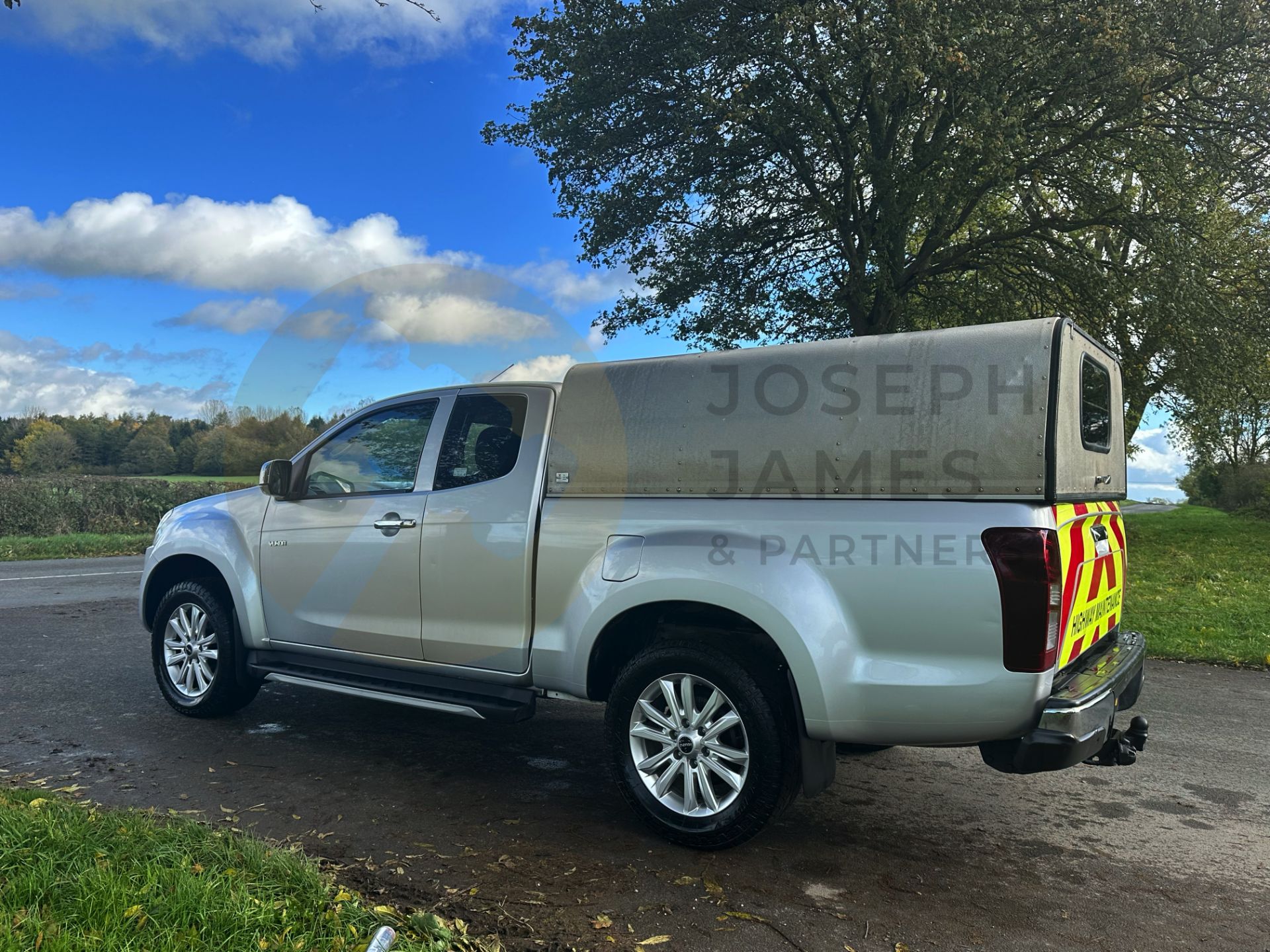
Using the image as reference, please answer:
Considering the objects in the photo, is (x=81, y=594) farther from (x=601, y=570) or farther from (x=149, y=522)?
(x=149, y=522)

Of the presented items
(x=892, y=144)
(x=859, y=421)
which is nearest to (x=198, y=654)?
(x=859, y=421)

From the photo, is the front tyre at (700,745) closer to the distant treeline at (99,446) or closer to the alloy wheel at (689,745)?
the alloy wheel at (689,745)

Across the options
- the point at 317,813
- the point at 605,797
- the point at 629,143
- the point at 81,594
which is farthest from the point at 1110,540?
the point at 629,143

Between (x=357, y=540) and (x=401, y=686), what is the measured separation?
2.84ft

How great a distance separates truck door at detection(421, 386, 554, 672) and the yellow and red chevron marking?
2.36m

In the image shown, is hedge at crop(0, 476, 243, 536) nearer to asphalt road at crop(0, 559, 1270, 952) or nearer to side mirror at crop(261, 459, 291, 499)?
side mirror at crop(261, 459, 291, 499)

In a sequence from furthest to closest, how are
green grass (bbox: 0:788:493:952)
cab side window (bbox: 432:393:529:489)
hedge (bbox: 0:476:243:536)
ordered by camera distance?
hedge (bbox: 0:476:243:536)
cab side window (bbox: 432:393:529:489)
green grass (bbox: 0:788:493:952)

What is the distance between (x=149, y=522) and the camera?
2234cm

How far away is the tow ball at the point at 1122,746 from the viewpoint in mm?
3832

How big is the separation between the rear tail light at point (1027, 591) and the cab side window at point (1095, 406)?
0.80 metres

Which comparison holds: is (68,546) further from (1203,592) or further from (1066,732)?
(1203,592)

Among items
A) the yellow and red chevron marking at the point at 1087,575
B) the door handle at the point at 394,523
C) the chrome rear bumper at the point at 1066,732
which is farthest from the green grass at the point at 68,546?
the chrome rear bumper at the point at 1066,732

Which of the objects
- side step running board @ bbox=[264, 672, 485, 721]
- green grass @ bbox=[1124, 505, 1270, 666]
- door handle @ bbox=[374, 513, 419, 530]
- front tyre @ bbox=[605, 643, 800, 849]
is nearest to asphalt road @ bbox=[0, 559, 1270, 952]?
front tyre @ bbox=[605, 643, 800, 849]

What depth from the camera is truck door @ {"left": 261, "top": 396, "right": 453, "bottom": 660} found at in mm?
5004
